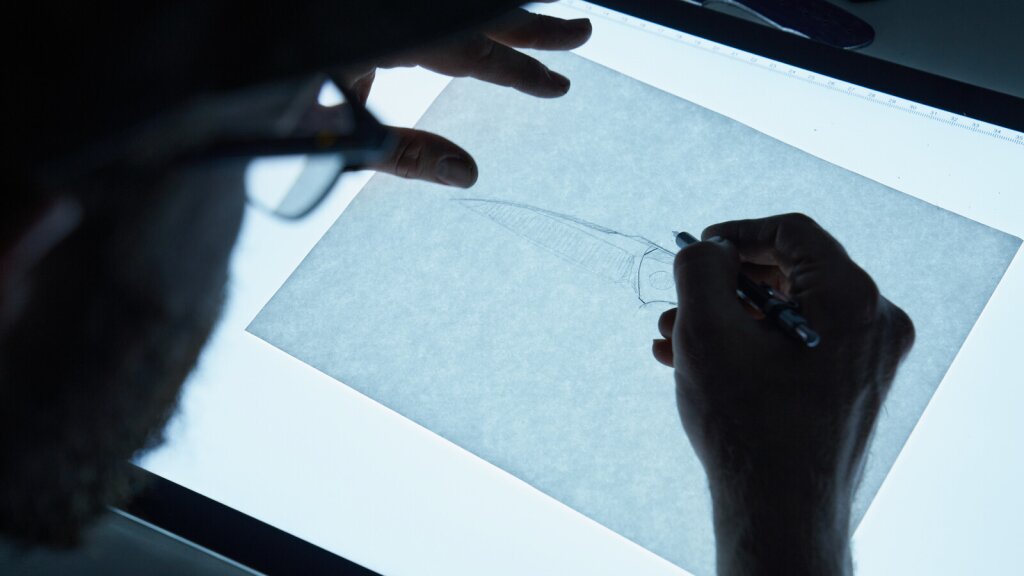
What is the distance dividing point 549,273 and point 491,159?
0.53 feet

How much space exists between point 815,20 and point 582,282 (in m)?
0.46

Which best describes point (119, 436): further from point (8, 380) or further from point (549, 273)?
point (549, 273)

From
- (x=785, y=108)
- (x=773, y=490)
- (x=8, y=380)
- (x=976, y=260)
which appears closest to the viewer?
(x=8, y=380)

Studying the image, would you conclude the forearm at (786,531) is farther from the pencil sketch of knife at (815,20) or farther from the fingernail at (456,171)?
the pencil sketch of knife at (815,20)

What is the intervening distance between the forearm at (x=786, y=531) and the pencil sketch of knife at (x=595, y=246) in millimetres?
244

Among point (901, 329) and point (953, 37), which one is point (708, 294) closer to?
point (901, 329)

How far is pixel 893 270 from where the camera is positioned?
2.52 ft

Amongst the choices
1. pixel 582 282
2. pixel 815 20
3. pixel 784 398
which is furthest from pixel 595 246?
pixel 815 20

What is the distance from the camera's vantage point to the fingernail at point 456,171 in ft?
2.53

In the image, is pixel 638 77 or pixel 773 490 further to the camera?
pixel 638 77

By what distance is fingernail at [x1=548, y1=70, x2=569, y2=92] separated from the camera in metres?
0.89

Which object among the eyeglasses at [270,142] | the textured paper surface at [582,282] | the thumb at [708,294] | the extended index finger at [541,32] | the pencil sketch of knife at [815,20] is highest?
the eyeglasses at [270,142]

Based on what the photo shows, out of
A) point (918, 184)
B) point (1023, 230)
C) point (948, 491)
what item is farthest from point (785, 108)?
point (948, 491)

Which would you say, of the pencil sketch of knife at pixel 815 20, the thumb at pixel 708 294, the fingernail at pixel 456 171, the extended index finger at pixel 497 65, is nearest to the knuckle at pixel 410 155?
the fingernail at pixel 456 171
